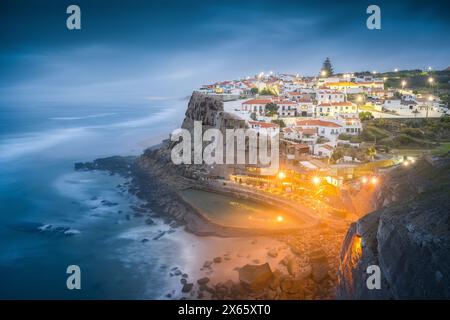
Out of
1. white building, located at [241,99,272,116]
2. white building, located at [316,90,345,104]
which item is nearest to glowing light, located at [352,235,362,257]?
white building, located at [241,99,272,116]

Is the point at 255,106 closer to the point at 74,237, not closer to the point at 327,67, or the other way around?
the point at 74,237

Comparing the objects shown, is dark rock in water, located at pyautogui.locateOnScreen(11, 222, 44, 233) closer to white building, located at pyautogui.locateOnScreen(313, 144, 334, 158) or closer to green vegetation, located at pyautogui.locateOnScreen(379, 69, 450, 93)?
white building, located at pyautogui.locateOnScreen(313, 144, 334, 158)

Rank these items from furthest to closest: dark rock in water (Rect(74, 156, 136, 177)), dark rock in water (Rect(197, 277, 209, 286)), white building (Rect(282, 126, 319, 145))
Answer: dark rock in water (Rect(74, 156, 136, 177)) < white building (Rect(282, 126, 319, 145)) < dark rock in water (Rect(197, 277, 209, 286))

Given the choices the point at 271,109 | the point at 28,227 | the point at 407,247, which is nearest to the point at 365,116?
the point at 271,109

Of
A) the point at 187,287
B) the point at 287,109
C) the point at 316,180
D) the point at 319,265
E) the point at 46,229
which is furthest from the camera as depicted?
the point at 287,109

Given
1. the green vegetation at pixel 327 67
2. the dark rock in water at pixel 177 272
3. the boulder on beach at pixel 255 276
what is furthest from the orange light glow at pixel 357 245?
the green vegetation at pixel 327 67
